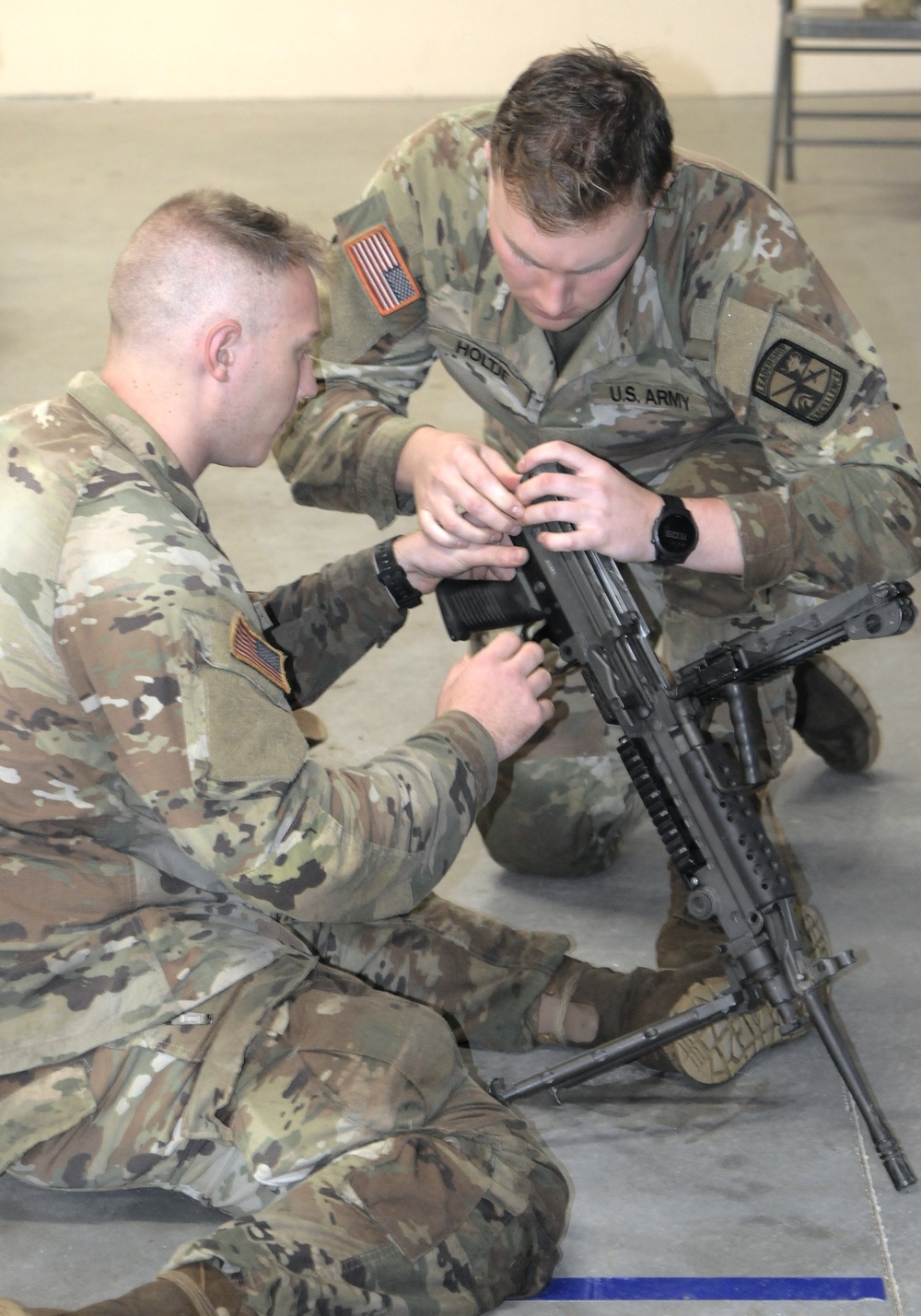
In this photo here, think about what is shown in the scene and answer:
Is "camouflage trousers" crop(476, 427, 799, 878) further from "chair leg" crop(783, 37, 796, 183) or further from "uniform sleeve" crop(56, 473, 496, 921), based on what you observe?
"chair leg" crop(783, 37, 796, 183)

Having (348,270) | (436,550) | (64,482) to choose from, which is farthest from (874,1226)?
(348,270)

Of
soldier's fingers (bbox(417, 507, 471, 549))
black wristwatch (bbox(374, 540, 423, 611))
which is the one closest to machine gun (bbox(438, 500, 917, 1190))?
soldier's fingers (bbox(417, 507, 471, 549))

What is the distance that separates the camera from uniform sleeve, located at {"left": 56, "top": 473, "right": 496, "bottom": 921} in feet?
5.57

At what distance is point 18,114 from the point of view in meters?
9.37

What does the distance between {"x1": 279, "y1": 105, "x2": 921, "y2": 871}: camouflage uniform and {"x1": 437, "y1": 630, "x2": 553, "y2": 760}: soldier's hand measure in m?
Answer: 0.50

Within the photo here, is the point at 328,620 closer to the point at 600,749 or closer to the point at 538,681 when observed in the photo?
the point at 538,681

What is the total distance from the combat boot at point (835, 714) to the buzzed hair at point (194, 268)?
61.3 inches

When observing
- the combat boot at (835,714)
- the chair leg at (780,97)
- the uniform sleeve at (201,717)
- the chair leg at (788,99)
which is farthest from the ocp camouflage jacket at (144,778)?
the chair leg at (788,99)

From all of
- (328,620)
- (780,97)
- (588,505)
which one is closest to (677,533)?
(588,505)

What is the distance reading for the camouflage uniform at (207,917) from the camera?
1.72 metres

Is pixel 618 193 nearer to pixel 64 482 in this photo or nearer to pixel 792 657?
pixel 792 657

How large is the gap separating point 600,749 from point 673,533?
0.67 meters

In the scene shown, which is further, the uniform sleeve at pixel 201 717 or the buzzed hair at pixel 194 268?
the buzzed hair at pixel 194 268

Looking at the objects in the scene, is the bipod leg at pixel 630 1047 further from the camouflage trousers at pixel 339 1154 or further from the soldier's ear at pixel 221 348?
the soldier's ear at pixel 221 348
